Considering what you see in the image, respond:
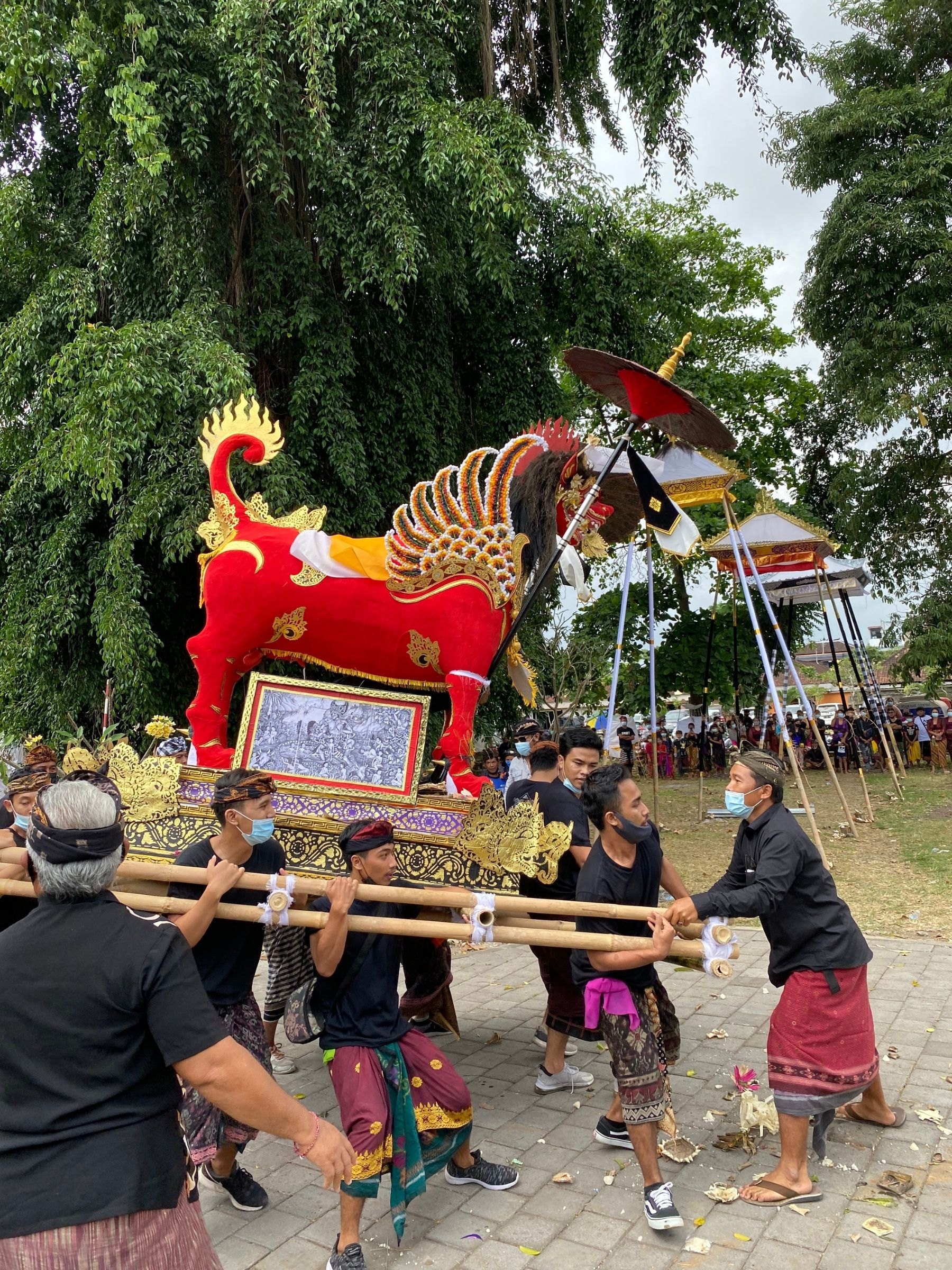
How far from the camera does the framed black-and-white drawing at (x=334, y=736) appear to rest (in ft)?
13.6

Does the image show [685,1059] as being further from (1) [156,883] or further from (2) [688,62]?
(2) [688,62]

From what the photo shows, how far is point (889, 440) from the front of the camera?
1767 centimetres

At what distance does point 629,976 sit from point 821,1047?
2.45 feet

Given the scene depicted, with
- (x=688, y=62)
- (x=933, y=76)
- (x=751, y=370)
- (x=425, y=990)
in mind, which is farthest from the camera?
(x=751, y=370)

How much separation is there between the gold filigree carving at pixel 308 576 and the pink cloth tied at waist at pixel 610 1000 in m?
2.32

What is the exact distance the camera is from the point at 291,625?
15.1 ft

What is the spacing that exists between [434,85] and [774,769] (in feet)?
23.8

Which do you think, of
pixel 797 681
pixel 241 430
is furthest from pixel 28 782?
pixel 797 681

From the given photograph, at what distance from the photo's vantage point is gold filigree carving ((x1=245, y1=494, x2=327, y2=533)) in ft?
15.5

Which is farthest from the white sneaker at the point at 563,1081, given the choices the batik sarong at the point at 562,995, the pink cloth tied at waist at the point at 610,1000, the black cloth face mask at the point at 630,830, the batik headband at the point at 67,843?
the batik headband at the point at 67,843

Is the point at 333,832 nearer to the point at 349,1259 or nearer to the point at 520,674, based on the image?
the point at 349,1259

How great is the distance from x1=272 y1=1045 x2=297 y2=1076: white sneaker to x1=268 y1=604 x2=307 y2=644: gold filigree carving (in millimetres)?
2234

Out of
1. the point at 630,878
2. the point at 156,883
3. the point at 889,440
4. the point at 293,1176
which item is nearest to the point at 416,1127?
the point at 293,1176

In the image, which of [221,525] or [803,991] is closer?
[803,991]
